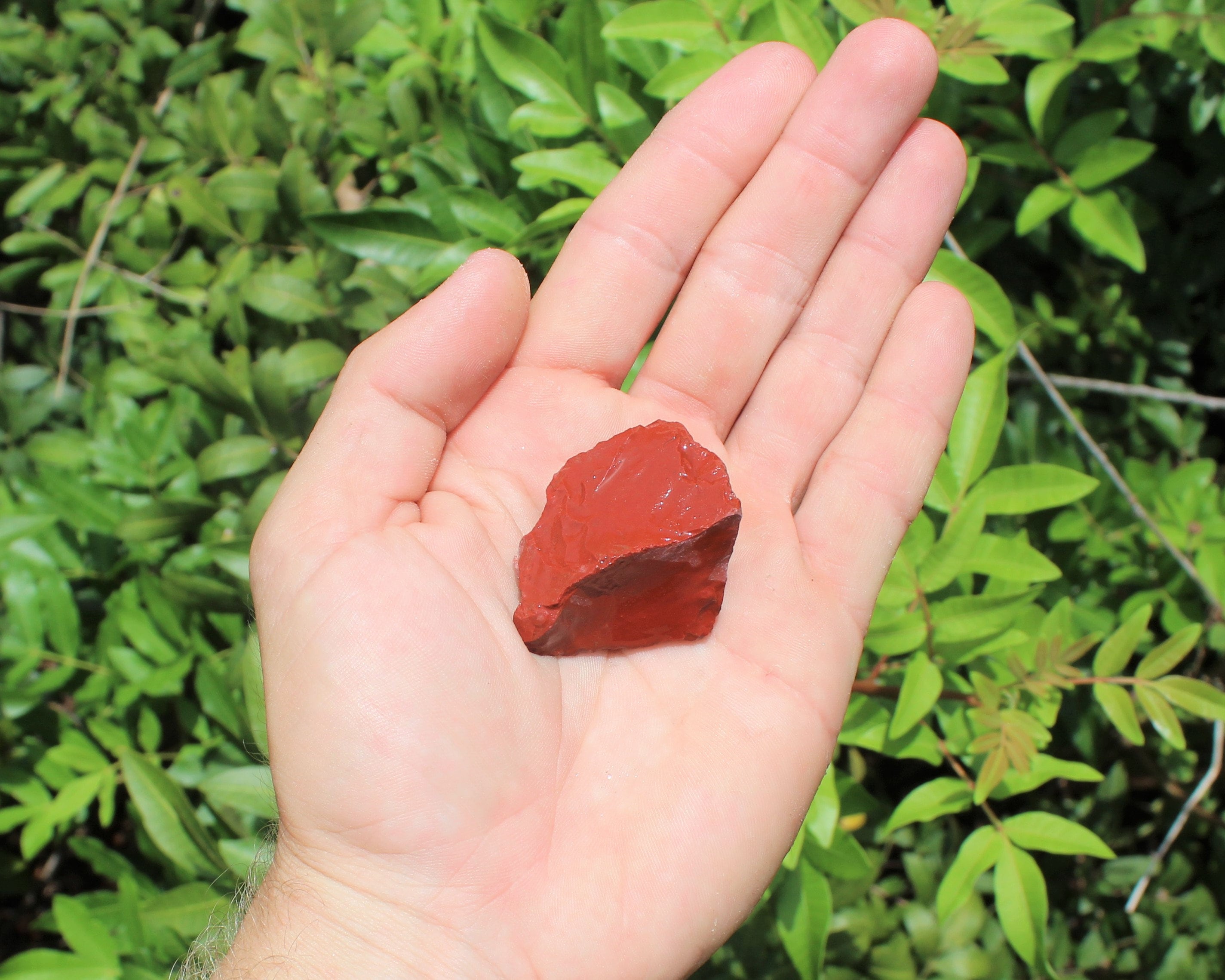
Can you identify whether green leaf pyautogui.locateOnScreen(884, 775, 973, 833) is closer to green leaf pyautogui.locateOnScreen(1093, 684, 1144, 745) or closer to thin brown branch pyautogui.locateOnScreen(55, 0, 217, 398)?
green leaf pyautogui.locateOnScreen(1093, 684, 1144, 745)

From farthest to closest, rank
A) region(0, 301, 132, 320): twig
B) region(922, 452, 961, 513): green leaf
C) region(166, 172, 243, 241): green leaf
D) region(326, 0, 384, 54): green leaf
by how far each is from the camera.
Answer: region(0, 301, 132, 320): twig, region(166, 172, 243, 241): green leaf, region(326, 0, 384, 54): green leaf, region(922, 452, 961, 513): green leaf

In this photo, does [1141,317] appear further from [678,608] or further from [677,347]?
[678,608]

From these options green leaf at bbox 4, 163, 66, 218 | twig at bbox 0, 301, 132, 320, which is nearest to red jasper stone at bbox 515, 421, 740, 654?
twig at bbox 0, 301, 132, 320

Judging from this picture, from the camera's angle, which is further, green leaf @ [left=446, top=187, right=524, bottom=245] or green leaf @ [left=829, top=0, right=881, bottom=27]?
green leaf @ [left=446, top=187, right=524, bottom=245]

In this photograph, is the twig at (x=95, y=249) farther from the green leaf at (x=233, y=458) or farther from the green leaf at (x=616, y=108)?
the green leaf at (x=616, y=108)

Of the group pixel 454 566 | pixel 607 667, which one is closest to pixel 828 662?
pixel 607 667

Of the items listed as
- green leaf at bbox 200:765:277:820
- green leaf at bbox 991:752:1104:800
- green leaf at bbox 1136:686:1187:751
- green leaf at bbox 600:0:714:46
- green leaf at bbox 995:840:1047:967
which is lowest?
green leaf at bbox 995:840:1047:967

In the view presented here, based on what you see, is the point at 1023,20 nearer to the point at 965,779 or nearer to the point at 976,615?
the point at 976,615

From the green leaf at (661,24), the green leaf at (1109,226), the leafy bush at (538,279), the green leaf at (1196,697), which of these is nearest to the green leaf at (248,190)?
the leafy bush at (538,279)
